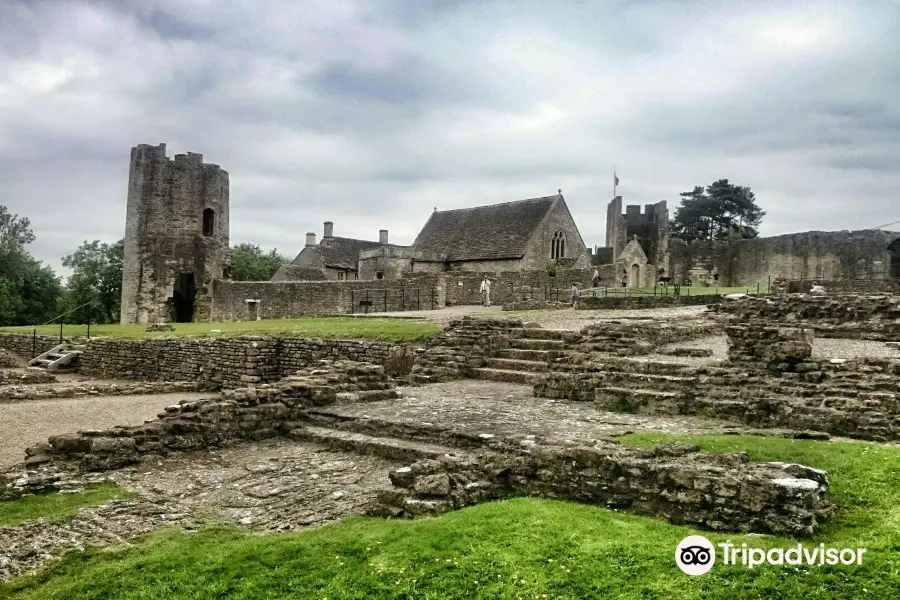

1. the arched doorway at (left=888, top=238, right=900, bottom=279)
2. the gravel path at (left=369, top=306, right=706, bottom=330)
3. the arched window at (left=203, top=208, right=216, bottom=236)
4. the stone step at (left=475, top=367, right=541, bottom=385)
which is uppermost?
the arched window at (left=203, top=208, right=216, bottom=236)

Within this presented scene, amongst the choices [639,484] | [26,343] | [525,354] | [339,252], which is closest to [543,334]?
[525,354]

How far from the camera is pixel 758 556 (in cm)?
555

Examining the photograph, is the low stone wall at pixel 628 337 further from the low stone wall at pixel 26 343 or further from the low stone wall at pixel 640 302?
the low stone wall at pixel 26 343

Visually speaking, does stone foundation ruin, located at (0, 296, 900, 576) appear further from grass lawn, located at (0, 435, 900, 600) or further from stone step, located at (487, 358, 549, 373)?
grass lawn, located at (0, 435, 900, 600)

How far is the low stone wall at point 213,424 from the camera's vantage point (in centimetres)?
969

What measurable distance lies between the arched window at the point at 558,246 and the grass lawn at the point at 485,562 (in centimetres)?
3791

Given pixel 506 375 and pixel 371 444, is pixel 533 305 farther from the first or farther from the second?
pixel 371 444

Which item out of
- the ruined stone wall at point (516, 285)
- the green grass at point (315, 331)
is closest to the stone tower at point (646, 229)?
the ruined stone wall at point (516, 285)

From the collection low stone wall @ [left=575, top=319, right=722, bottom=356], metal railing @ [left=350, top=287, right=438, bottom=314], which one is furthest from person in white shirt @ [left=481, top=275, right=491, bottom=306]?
low stone wall @ [left=575, top=319, right=722, bottom=356]

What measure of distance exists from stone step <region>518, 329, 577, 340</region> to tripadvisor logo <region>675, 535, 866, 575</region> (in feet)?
38.9

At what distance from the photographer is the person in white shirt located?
3462 centimetres

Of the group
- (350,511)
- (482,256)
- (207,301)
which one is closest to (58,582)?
(350,511)

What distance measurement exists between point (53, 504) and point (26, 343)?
23.9 m

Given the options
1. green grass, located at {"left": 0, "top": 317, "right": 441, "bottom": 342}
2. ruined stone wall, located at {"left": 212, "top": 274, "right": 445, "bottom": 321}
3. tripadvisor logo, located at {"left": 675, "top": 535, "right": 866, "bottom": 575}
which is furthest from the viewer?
ruined stone wall, located at {"left": 212, "top": 274, "right": 445, "bottom": 321}
